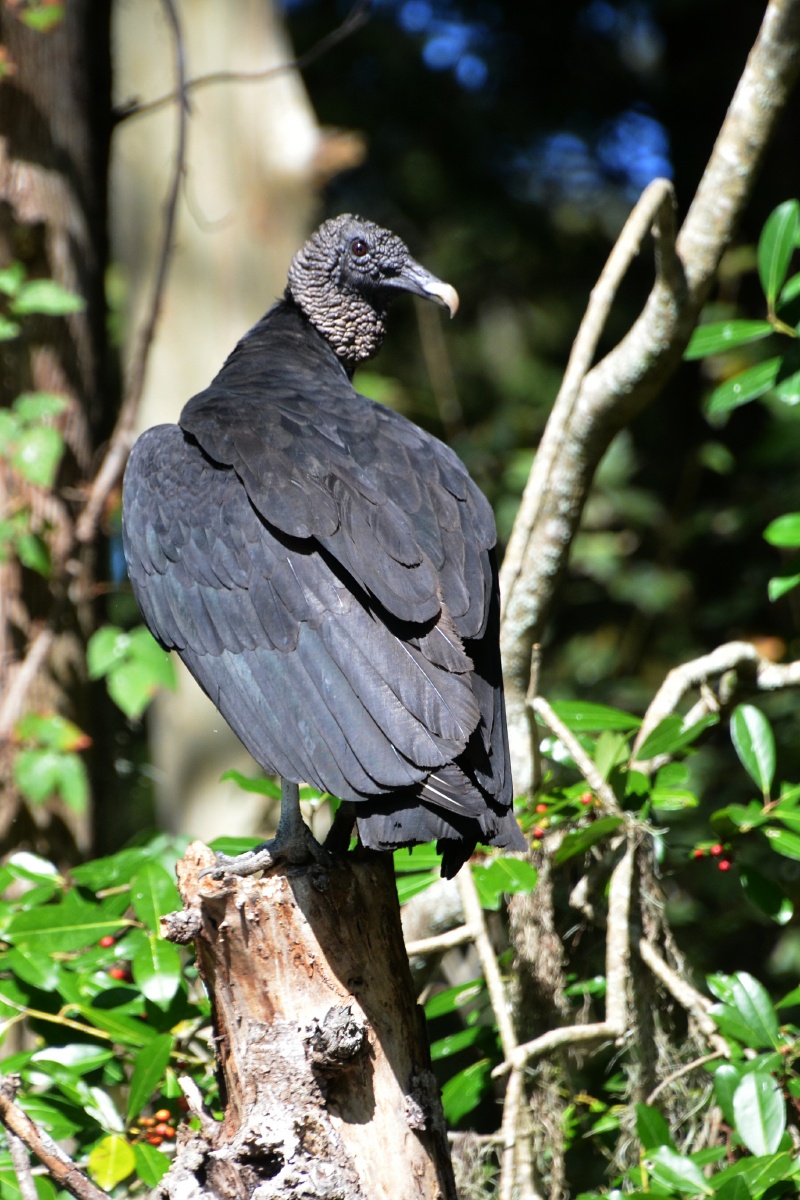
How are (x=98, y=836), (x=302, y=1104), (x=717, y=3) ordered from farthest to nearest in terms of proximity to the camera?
(x=717, y=3) < (x=98, y=836) < (x=302, y=1104)

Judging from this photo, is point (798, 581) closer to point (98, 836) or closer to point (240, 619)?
point (240, 619)

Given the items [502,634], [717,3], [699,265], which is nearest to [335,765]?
[502,634]

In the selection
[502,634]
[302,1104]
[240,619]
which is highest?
[240,619]

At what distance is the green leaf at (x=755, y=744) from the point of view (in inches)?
109

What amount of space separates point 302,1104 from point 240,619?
3.01 feet

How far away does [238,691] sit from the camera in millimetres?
2383

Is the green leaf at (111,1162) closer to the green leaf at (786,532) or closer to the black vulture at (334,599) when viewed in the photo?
the black vulture at (334,599)

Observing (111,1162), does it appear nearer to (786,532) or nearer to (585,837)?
(585,837)

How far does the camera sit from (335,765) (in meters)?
2.13

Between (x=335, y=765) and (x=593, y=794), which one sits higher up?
(x=335, y=765)

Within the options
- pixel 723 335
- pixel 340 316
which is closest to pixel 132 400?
pixel 340 316

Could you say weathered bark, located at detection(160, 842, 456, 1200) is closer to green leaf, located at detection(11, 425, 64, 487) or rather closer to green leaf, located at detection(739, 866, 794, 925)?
green leaf, located at detection(739, 866, 794, 925)

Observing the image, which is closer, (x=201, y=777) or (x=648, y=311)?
(x=648, y=311)

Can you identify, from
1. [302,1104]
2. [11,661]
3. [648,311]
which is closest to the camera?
[302,1104]
